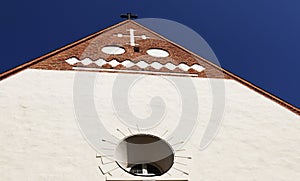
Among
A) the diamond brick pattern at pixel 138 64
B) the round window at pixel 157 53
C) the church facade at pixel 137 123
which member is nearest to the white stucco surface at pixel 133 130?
the church facade at pixel 137 123

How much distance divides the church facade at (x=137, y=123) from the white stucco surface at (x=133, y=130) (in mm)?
15

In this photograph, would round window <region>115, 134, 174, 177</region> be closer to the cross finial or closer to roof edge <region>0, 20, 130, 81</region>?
roof edge <region>0, 20, 130, 81</region>

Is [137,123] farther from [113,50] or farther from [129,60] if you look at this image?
[113,50]

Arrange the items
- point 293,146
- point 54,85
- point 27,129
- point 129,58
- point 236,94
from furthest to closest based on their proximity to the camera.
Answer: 1. point 129,58
2. point 236,94
3. point 54,85
4. point 293,146
5. point 27,129

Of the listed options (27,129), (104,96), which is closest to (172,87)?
(104,96)

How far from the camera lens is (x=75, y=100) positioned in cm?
798

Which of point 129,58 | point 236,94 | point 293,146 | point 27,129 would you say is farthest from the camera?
point 129,58

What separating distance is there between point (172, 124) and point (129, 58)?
2.36m

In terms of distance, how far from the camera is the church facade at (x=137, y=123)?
688cm

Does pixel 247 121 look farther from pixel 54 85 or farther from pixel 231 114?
pixel 54 85

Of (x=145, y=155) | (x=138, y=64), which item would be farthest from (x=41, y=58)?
(x=145, y=155)

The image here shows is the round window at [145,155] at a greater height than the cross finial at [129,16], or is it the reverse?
the cross finial at [129,16]

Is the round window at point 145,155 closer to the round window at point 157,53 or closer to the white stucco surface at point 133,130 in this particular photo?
the white stucco surface at point 133,130

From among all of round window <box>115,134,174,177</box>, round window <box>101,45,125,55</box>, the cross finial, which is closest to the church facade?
round window <box>115,134,174,177</box>
